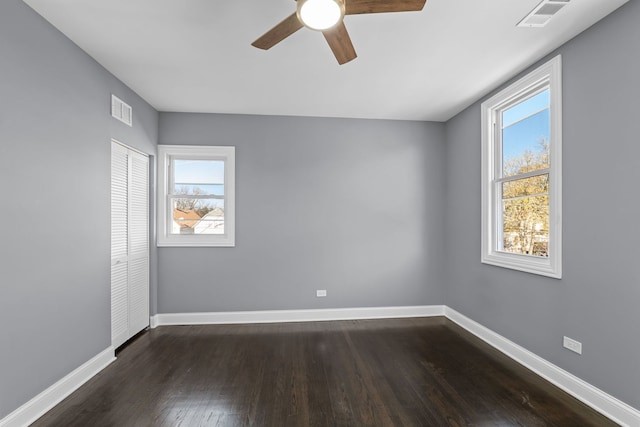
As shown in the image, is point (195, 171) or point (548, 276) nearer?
point (548, 276)

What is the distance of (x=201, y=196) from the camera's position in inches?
156

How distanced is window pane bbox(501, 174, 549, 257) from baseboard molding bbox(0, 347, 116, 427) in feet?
13.5

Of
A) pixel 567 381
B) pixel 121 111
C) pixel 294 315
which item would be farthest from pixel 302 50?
pixel 567 381

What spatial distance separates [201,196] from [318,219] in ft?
5.23

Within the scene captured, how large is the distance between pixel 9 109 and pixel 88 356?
2004mm

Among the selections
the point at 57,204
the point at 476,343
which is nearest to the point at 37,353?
the point at 57,204

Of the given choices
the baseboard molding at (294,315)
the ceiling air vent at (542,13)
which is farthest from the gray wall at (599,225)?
the baseboard molding at (294,315)

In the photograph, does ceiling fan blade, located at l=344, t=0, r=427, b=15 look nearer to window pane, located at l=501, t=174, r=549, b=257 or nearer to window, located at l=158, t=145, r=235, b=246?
window pane, located at l=501, t=174, r=549, b=257

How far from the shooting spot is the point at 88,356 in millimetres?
2557

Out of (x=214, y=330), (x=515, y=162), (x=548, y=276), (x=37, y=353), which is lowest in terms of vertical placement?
(x=214, y=330)

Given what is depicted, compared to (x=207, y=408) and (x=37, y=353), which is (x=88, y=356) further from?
(x=207, y=408)

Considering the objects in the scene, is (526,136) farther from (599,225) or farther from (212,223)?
(212,223)

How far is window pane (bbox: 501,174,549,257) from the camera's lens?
270 cm

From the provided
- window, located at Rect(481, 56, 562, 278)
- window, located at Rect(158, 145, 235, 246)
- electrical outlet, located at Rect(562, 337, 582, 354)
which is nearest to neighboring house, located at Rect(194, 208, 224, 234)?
window, located at Rect(158, 145, 235, 246)
